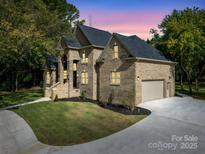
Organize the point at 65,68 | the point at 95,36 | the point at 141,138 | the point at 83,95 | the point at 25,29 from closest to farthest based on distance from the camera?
1. the point at 141,138
2. the point at 25,29
3. the point at 83,95
4. the point at 95,36
5. the point at 65,68

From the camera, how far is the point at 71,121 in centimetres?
1741

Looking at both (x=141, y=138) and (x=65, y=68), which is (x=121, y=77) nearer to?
(x=65, y=68)

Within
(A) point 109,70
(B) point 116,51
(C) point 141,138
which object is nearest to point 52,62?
(A) point 109,70

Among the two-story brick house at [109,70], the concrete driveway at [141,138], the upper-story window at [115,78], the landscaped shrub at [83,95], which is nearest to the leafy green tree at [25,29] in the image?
the two-story brick house at [109,70]

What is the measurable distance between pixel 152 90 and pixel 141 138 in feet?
44.9

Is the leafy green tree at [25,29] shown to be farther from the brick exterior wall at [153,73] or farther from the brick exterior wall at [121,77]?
the brick exterior wall at [153,73]

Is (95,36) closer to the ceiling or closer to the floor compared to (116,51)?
closer to the ceiling

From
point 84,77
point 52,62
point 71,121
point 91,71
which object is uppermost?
point 52,62

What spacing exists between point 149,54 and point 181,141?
16.0 metres

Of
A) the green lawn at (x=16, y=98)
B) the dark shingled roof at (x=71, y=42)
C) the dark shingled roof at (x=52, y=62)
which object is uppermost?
the dark shingled roof at (x=71, y=42)

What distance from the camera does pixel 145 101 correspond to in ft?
79.4

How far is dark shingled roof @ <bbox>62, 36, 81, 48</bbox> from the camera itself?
29703mm

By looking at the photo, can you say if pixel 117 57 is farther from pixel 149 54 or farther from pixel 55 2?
pixel 55 2

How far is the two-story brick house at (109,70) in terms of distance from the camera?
76.8 feet
